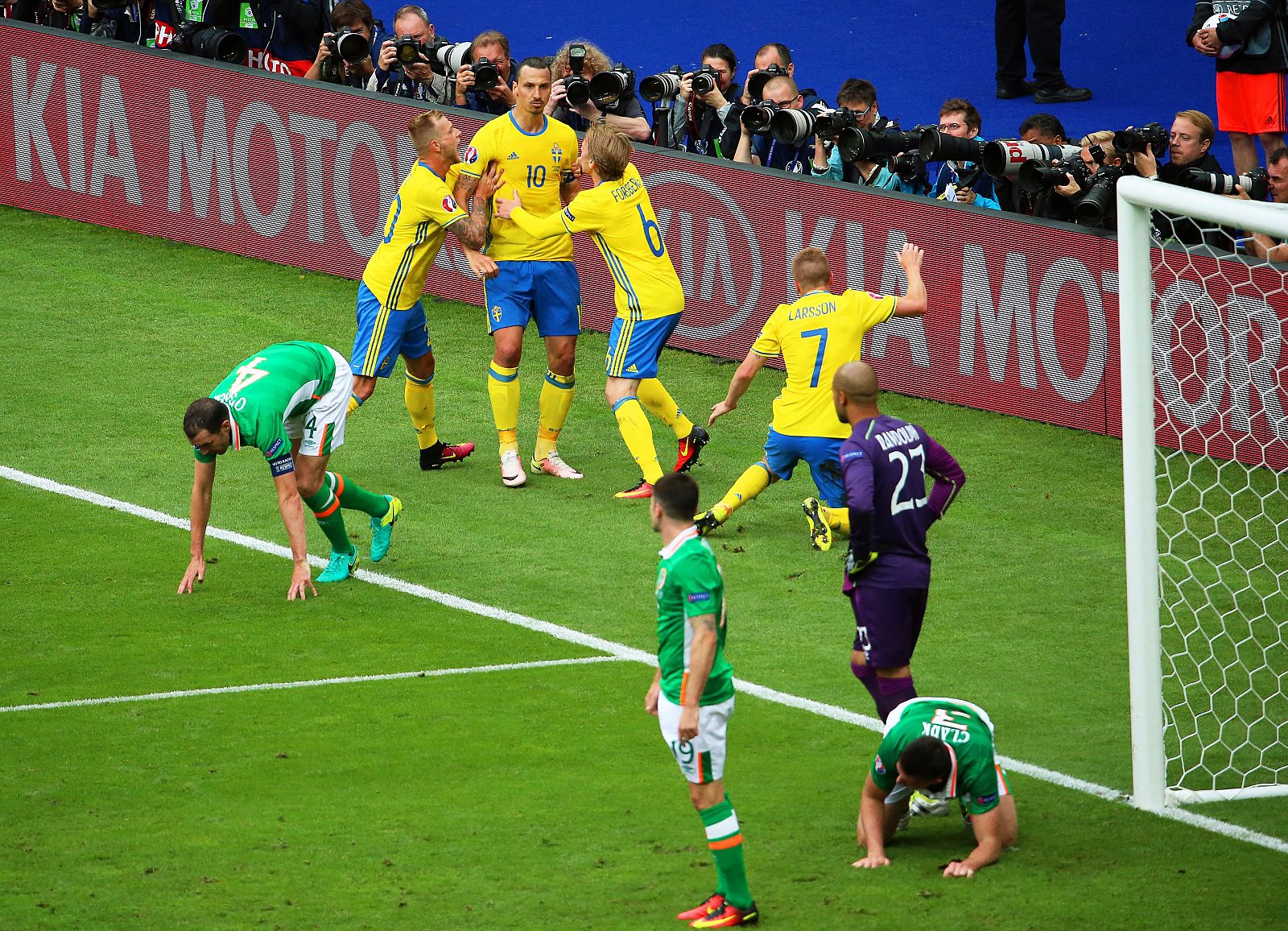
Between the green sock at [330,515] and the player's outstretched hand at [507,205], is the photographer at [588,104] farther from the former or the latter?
the green sock at [330,515]

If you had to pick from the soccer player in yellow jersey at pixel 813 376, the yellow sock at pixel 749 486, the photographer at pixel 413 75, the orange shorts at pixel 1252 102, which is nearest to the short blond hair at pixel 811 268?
the soccer player in yellow jersey at pixel 813 376

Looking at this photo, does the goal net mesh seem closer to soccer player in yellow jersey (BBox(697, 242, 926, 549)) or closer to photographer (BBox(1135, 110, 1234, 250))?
photographer (BBox(1135, 110, 1234, 250))

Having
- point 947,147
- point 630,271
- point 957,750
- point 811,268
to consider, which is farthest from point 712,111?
point 957,750

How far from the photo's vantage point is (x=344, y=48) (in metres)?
16.2

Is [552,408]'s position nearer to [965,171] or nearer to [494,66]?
[965,171]

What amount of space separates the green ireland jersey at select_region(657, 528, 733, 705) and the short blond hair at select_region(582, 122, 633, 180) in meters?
5.46

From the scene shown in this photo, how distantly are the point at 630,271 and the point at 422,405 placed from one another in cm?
167

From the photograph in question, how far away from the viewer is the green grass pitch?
22.3 feet

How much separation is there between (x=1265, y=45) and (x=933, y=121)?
3.76 meters

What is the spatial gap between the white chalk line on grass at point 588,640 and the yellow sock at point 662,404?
2.21m

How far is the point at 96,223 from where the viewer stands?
18188 millimetres

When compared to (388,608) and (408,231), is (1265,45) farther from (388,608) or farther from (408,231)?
(388,608)

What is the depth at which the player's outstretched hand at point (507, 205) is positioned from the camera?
1197cm

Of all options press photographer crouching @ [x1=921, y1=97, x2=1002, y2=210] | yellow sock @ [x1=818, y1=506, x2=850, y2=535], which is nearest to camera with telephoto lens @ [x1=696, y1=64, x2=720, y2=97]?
press photographer crouching @ [x1=921, y1=97, x2=1002, y2=210]
